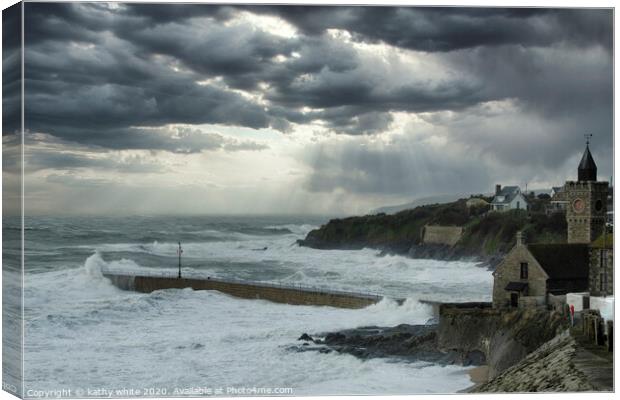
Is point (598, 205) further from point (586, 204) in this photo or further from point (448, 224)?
point (448, 224)

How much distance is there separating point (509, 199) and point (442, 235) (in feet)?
4.23

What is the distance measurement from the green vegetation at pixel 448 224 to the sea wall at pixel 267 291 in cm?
92

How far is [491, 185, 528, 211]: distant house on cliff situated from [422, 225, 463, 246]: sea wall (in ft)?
2.70

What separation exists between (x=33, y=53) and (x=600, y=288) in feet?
30.0

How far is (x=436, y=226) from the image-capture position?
15.0m

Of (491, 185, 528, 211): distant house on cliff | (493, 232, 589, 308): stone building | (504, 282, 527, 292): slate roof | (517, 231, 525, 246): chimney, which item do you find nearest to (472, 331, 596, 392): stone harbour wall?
(493, 232, 589, 308): stone building

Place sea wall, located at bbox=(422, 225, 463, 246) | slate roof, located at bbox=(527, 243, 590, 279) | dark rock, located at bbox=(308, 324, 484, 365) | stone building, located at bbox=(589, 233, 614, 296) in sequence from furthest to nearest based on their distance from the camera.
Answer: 1. sea wall, located at bbox=(422, 225, 463, 246)
2. slate roof, located at bbox=(527, 243, 590, 279)
3. dark rock, located at bbox=(308, 324, 484, 365)
4. stone building, located at bbox=(589, 233, 614, 296)

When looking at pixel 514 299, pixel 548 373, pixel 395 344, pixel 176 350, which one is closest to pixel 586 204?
pixel 514 299

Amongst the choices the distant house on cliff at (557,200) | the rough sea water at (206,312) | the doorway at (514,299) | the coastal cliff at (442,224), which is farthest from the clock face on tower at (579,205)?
the rough sea water at (206,312)

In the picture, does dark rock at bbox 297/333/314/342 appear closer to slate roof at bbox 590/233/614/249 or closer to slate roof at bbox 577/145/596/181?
slate roof at bbox 590/233/614/249

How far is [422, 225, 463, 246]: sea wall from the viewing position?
1505 cm

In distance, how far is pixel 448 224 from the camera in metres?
14.9

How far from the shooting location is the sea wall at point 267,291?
15.2 m

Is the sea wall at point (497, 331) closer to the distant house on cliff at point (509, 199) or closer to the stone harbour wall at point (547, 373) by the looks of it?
the stone harbour wall at point (547, 373)
